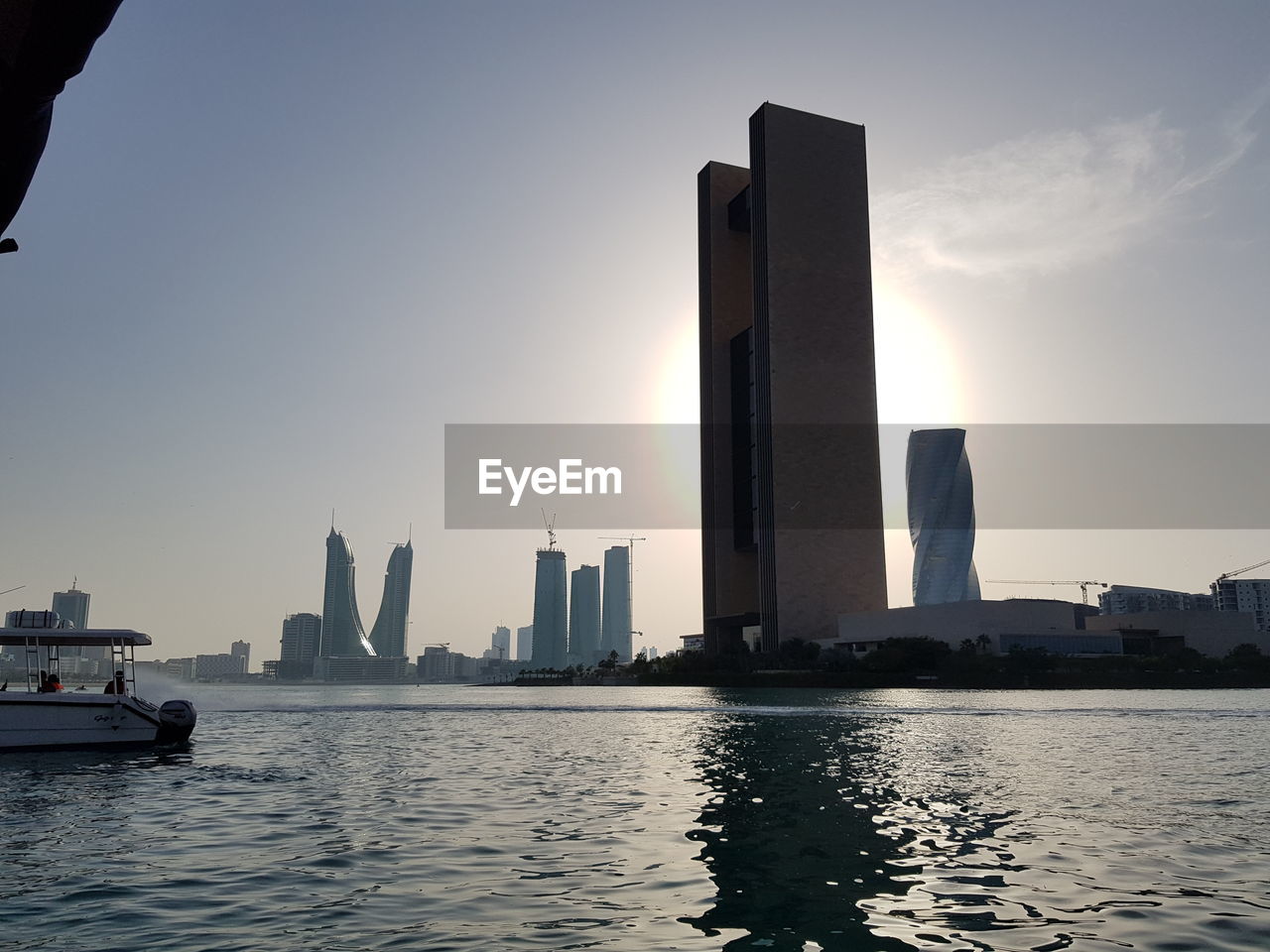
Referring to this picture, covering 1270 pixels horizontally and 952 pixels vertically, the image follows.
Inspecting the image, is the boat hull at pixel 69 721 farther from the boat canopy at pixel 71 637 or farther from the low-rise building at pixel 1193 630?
the low-rise building at pixel 1193 630

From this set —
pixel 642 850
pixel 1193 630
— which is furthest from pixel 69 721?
pixel 1193 630

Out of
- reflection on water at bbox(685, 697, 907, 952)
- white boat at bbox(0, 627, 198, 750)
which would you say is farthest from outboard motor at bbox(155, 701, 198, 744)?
reflection on water at bbox(685, 697, 907, 952)

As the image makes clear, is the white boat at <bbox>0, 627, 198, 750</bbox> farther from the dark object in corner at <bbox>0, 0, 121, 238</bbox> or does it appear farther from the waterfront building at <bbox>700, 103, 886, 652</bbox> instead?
the waterfront building at <bbox>700, 103, 886, 652</bbox>

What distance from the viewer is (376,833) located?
59.6ft

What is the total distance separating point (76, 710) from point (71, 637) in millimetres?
2545

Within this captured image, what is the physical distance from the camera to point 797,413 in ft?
486

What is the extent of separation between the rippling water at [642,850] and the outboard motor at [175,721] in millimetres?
1092

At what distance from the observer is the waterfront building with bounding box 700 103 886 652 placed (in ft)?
477

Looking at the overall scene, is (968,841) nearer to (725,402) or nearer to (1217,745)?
(1217,745)

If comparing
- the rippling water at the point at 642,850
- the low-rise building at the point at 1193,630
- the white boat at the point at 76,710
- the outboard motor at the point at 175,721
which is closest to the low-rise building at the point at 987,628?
the low-rise building at the point at 1193,630

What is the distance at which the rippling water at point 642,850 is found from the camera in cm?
1136

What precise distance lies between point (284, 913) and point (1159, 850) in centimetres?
1387

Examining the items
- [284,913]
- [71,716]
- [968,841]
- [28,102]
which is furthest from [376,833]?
[71,716]

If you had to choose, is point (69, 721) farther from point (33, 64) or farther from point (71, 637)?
point (33, 64)
